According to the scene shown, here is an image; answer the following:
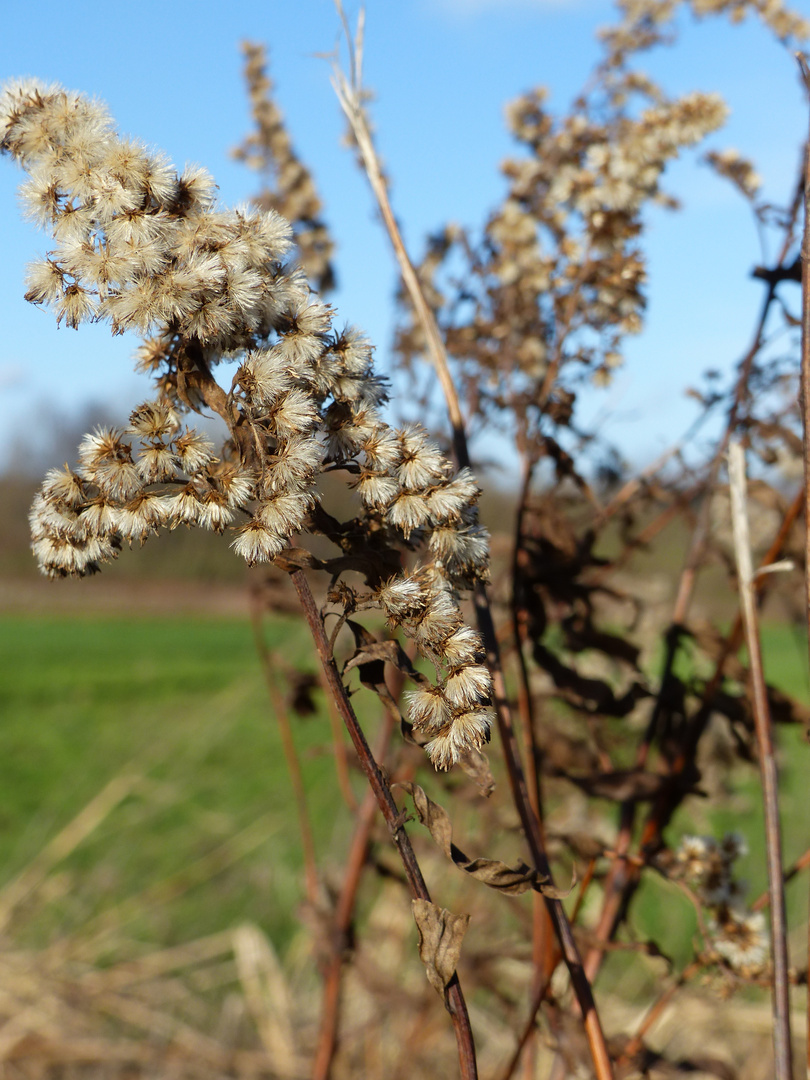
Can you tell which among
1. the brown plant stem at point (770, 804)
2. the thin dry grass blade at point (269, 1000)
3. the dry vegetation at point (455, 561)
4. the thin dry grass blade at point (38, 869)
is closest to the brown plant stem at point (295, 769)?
the dry vegetation at point (455, 561)

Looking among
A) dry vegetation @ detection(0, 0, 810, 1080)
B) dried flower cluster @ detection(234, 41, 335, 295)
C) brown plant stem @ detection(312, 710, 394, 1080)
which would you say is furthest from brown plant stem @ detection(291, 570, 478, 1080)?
dried flower cluster @ detection(234, 41, 335, 295)

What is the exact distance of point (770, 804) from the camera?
0.80 m

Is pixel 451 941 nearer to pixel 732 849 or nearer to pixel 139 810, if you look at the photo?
pixel 732 849

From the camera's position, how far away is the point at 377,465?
2.09ft

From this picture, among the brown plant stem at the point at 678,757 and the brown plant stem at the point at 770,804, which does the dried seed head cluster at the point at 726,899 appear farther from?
the brown plant stem at the point at 770,804

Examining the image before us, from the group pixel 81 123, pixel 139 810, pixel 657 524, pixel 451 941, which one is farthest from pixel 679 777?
pixel 139 810

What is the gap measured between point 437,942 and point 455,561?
10.2 inches

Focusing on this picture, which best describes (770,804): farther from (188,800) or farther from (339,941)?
(188,800)

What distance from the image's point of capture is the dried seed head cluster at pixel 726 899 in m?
1.03

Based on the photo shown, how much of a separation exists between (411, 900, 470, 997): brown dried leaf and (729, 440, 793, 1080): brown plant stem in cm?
34

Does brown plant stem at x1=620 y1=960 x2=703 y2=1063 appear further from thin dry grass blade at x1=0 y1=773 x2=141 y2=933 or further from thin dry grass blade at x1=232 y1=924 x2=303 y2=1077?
thin dry grass blade at x1=0 y1=773 x2=141 y2=933

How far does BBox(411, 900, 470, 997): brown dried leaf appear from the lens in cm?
57

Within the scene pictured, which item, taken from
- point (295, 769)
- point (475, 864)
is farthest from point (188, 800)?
point (475, 864)

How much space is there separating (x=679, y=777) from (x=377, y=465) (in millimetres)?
726
